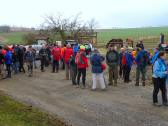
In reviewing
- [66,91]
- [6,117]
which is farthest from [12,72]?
[6,117]

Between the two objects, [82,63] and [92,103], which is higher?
[82,63]

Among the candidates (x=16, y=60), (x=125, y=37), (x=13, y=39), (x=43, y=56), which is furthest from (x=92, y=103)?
(x=13, y=39)

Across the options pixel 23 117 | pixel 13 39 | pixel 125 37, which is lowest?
pixel 13 39

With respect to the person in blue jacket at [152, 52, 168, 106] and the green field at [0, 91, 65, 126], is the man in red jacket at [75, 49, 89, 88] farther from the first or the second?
the green field at [0, 91, 65, 126]

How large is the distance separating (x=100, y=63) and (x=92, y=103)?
3616 millimetres

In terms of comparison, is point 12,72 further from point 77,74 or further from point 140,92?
point 140,92

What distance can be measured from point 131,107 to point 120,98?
1.90 m

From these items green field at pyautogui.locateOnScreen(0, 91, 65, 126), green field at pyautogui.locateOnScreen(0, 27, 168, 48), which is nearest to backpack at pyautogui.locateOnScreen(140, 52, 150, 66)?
green field at pyautogui.locateOnScreen(0, 91, 65, 126)

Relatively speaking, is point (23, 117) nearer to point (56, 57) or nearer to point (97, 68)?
point (97, 68)

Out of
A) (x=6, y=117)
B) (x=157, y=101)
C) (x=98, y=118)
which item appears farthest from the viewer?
(x=157, y=101)

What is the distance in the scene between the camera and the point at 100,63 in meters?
17.5

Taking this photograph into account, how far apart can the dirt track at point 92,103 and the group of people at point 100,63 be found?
59 centimetres

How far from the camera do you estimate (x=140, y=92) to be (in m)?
16.4

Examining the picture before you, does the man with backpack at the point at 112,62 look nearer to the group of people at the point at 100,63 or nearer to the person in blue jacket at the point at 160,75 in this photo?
the group of people at the point at 100,63
